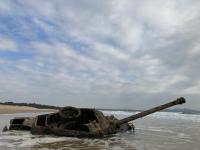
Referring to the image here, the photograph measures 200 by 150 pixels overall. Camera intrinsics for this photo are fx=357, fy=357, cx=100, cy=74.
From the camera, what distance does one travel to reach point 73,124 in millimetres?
16828

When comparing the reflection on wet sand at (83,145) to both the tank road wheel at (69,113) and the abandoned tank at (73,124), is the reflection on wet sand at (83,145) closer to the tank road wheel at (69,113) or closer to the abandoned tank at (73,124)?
the abandoned tank at (73,124)

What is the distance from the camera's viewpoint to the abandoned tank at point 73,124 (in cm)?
1555

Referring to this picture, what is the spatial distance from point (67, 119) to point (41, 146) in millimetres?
Result: 4389

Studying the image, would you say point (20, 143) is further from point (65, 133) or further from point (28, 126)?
point (28, 126)

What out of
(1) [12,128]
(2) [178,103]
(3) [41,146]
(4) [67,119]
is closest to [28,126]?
(1) [12,128]

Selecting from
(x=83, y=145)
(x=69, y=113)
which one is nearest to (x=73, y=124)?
(x=69, y=113)

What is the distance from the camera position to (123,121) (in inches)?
708

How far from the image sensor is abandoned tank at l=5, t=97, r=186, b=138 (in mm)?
15555

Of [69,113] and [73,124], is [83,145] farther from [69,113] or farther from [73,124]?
[69,113]

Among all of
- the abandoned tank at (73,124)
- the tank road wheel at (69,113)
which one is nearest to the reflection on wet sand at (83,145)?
the abandoned tank at (73,124)

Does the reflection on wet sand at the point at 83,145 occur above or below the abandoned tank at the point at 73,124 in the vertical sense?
below

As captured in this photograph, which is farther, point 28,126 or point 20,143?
point 28,126

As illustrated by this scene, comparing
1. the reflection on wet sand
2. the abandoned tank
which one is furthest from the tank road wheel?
the reflection on wet sand

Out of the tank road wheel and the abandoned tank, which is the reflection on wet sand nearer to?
the abandoned tank
